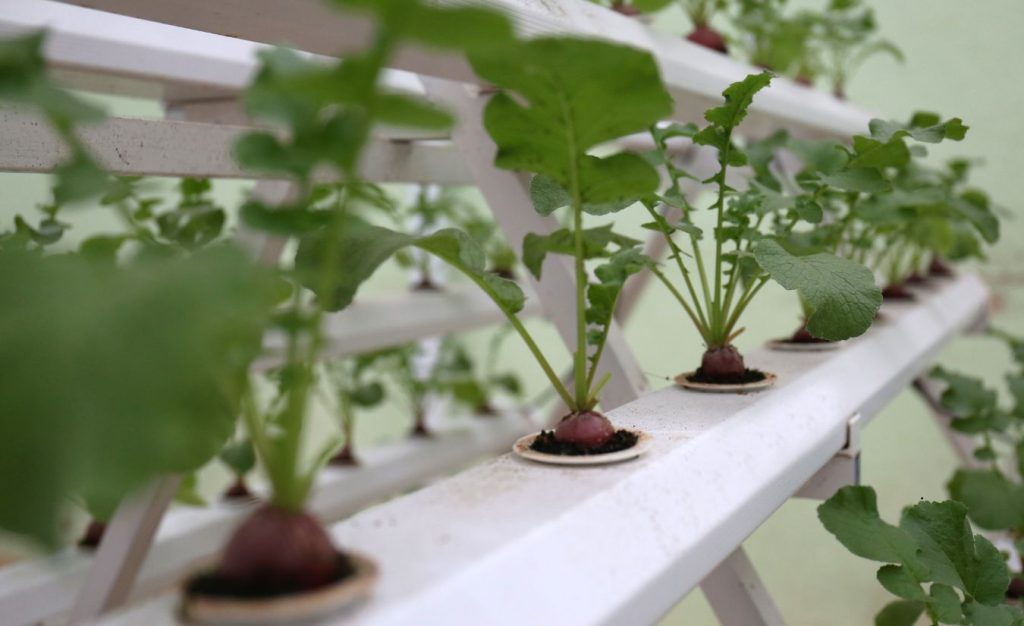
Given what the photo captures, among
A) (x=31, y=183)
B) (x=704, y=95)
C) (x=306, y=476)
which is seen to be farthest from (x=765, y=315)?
(x=306, y=476)

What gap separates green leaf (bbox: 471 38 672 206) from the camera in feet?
1.81

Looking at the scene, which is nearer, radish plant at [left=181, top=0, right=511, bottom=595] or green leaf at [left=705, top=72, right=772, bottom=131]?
radish plant at [left=181, top=0, right=511, bottom=595]

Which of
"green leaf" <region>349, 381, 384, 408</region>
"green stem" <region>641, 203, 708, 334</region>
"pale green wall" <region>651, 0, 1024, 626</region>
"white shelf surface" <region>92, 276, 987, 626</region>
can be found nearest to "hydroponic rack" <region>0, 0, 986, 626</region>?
"white shelf surface" <region>92, 276, 987, 626</region>

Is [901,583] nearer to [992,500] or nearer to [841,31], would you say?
[992,500]

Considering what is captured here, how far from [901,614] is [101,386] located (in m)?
1.25

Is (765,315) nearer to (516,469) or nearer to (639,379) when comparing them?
(639,379)

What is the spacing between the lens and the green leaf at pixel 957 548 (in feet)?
3.25

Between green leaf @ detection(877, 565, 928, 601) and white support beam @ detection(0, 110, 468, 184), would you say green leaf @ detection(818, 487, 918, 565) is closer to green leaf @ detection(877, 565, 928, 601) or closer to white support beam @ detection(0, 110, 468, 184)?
green leaf @ detection(877, 565, 928, 601)

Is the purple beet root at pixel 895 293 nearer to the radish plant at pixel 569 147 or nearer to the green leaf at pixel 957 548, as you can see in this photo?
the green leaf at pixel 957 548

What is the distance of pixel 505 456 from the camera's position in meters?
0.78

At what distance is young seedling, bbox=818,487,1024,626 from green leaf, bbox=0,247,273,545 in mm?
795

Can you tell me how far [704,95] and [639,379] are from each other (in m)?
0.44

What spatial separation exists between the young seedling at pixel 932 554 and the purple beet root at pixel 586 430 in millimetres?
340

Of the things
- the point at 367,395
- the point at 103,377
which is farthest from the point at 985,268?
the point at 103,377
